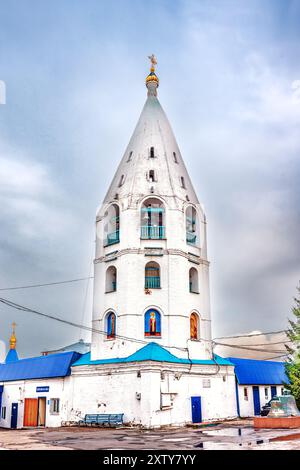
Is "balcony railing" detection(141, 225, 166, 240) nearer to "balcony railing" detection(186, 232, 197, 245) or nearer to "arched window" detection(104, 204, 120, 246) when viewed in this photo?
"arched window" detection(104, 204, 120, 246)

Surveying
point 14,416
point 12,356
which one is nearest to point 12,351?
Result: point 12,356

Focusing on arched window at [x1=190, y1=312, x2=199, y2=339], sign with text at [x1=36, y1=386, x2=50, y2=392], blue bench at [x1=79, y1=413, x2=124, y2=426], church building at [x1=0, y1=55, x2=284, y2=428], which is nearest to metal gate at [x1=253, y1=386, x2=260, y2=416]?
church building at [x1=0, y1=55, x2=284, y2=428]

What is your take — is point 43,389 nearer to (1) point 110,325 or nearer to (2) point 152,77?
(1) point 110,325

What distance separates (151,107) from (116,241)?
40.1 ft

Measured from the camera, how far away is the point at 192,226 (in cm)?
3731

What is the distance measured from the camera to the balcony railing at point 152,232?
34650 millimetres

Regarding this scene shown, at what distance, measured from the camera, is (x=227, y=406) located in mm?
34250

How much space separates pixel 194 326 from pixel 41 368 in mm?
11675

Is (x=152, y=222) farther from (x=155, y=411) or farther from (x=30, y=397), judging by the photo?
(x=30, y=397)

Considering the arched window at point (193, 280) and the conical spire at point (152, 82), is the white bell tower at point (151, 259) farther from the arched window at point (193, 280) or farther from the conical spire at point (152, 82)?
the conical spire at point (152, 82)

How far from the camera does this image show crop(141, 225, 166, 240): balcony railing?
114 feet

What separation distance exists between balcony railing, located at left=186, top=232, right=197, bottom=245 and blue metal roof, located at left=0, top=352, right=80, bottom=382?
11240mm
